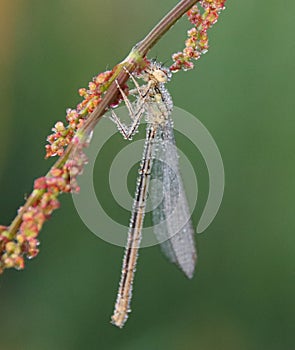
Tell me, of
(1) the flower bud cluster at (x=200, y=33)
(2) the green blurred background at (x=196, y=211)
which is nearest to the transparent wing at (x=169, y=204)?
(1) the flower bud cluster at (x=200, y=33)

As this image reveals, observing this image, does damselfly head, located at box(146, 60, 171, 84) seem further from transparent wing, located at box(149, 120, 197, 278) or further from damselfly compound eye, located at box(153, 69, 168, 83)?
transparent wing, located at box(149, 120, 197, 278)

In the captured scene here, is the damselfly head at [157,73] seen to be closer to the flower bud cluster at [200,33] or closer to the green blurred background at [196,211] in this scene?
Result: the flower bud cluster at [200,33]

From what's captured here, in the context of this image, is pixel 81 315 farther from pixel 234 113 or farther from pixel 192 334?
pixel 234 113

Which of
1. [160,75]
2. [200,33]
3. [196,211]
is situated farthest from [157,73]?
[196,211]

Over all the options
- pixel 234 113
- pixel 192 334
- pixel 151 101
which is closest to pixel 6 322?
pixel 192 334

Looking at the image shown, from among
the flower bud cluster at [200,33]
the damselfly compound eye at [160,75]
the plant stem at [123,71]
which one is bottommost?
the plant stem at [123,71]

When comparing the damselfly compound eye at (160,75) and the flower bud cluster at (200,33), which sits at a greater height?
the damselfly compound eye at (160,75)

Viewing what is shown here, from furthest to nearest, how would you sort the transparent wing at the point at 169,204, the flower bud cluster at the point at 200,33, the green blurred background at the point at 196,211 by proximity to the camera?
the green blurred background at the point at 196,211
the transparent wing at the point at 169,204
the flower bud cluster at the point at 200,33
